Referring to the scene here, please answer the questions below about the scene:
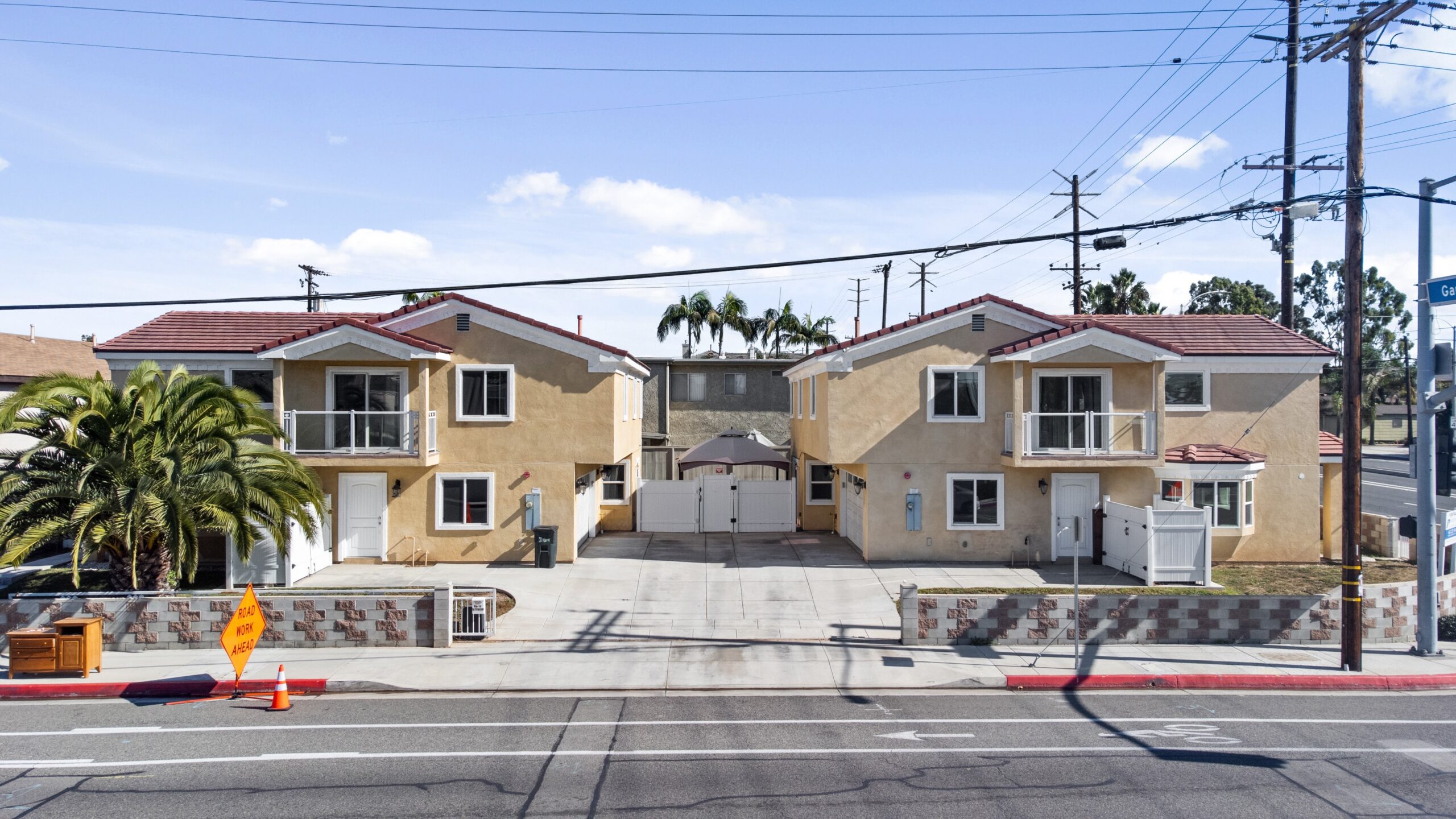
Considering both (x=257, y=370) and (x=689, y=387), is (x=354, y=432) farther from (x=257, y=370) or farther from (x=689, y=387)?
(x=689, y=387)

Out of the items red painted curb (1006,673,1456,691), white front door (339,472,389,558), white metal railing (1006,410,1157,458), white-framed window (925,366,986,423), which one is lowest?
red painted curb (1006,673,1456,691)

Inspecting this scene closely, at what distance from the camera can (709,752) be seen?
34.8 ft

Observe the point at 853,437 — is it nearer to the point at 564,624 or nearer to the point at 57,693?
the point at 564,624

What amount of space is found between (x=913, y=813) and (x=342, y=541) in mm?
17013

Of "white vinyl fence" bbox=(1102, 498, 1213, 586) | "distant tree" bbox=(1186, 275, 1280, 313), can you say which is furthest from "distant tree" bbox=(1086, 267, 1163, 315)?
"white vinyl fence" bbox=(1102, 498, 1213, 586)

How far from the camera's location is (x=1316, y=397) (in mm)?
22984

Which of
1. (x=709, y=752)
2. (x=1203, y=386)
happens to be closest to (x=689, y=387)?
(x=1203, y=386)

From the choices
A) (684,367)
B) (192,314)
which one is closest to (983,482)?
→ (684,367)

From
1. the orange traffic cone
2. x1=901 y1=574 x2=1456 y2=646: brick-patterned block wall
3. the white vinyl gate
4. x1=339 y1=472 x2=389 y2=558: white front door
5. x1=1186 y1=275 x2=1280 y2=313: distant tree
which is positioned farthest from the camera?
x1=1186 y1=275 x2=1280 y2=313: distant tree

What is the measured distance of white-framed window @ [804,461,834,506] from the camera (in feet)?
91.6

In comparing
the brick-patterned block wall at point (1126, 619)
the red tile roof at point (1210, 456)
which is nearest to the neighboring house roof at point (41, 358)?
the brick-patterned block wall at point (1126, 619)

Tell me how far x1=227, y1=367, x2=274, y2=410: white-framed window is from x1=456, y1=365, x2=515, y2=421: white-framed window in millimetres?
4702

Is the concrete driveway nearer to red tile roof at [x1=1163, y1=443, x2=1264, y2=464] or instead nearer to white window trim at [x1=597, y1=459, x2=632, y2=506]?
white window trim at [x1=597, y1=459, x2=632, y2=506]

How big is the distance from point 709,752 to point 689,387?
91.5 ft
